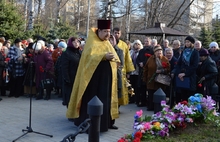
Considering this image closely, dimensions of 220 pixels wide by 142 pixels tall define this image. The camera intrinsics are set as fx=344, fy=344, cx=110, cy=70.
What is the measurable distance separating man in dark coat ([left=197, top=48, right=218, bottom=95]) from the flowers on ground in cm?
233

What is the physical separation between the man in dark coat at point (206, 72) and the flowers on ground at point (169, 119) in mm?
2331

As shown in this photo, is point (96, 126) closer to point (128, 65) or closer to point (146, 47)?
point (128, 65)

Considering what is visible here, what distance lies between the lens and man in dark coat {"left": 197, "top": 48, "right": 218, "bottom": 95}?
8.54 m

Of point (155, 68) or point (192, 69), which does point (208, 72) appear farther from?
point (155, 68)

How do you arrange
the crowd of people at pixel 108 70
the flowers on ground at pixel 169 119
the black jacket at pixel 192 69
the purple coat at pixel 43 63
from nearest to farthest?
the flowers on ground at pixel 169 119
the crowd of people at pixel 108 70
the black jacket at pixel 192 69
the purple coat at pixel 43 63

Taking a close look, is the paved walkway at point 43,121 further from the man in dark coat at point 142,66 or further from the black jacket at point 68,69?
the black jacket at point 68,69

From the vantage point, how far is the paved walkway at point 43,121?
6551mm

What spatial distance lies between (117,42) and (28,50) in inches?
169

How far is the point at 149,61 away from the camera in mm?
9383

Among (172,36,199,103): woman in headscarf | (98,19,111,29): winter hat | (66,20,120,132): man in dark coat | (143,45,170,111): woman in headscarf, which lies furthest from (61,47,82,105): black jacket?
(172,36,199,103): woman in headscarf

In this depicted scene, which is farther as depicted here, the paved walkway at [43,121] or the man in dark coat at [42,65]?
the man in dark coat at [42,65]

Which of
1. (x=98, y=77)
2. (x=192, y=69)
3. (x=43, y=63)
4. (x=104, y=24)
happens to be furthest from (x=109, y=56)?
(x=43, y=63)

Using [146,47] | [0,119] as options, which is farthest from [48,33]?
[0,119]

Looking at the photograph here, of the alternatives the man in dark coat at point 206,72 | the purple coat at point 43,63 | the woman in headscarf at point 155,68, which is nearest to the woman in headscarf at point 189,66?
the man in dark coat at point 206,72
